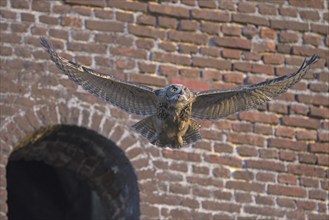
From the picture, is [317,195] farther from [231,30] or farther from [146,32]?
[146,32]

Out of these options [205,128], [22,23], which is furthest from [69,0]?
[205,128]

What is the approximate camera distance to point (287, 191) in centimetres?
1139

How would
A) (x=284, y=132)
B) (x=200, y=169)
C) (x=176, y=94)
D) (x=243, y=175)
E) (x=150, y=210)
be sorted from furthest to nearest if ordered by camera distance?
1. (x=284, y=132)
2. (x=243, y=175)
3. (x=200, y=169)
4. (x=150, y=210)
5. (x=176, y=94)

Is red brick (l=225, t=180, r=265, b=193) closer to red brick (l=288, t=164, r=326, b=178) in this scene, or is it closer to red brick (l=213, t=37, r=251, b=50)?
red brick (l=288, t=164, r=326, b=178)

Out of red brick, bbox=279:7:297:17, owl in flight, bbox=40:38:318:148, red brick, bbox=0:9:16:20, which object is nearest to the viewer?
owl in flight, bbox=40:38:318:148

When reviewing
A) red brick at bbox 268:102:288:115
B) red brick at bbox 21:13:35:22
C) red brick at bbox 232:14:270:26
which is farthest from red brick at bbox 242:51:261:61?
red brick at bbox 21:13:35:22

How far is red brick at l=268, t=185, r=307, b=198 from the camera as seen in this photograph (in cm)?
1136

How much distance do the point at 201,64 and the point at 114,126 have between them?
0.79 metres

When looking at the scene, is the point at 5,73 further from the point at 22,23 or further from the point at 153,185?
the point at 153,185

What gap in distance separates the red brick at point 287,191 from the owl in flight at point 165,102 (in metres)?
1.45

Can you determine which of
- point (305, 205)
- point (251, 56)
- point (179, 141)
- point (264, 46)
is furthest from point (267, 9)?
point (179, 141)

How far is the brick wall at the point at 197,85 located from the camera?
1109 cm

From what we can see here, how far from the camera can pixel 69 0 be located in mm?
11344

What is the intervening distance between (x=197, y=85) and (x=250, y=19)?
0.65 m
